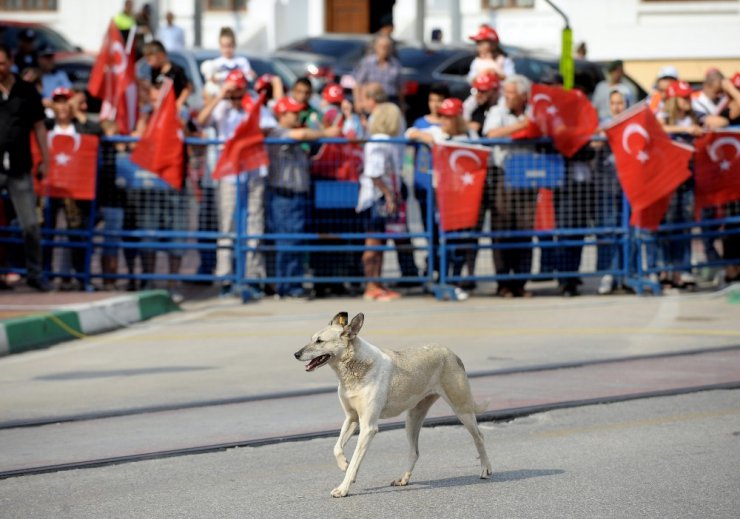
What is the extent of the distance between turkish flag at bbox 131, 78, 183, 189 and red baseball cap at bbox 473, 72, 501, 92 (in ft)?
10.8

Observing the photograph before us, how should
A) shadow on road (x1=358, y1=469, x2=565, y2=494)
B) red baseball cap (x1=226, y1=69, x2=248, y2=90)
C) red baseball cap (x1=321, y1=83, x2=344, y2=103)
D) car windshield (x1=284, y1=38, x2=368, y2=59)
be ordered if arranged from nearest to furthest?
shadow on road (x1=358, y1=469, x2=565, y2=494), red baseball cap (x1=226, y1=69, x2=248, y2=90), red baseball cap (x1=321, y1=83, x2=344, y2=103), car windshield (x1=284, y1=38, x2=368, y2=59)

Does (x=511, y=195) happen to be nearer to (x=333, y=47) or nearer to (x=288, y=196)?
(x=288, y=196)

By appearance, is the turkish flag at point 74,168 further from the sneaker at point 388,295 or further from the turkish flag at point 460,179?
the turkish flag at point 460,179

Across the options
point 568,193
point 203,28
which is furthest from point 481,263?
point 203,28

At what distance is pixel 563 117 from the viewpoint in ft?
52.2

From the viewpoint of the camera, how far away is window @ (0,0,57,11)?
36.6 m

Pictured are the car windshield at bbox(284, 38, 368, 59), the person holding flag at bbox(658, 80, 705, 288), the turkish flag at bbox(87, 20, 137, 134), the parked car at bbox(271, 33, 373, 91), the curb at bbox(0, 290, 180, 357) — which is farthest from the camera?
the car windshield at bbox(284, 38, 368, 59)

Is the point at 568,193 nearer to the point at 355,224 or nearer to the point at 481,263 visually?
the point at 481,263

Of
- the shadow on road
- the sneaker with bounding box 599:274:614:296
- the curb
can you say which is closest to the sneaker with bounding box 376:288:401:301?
the curb

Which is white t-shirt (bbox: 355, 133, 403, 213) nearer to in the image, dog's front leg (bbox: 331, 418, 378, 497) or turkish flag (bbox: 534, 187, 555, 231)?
turkish flag (bbox: 534, 187, 555, 231)

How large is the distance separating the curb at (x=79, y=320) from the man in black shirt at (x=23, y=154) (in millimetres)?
1305

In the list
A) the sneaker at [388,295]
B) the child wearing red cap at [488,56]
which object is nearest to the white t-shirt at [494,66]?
the child wearing red cap at [488,56]

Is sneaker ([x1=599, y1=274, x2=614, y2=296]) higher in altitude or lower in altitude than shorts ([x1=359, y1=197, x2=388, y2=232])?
lower

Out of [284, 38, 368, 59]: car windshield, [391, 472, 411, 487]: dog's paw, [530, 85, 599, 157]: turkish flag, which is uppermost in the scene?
[284, 38, 368, 59]: car windshield
